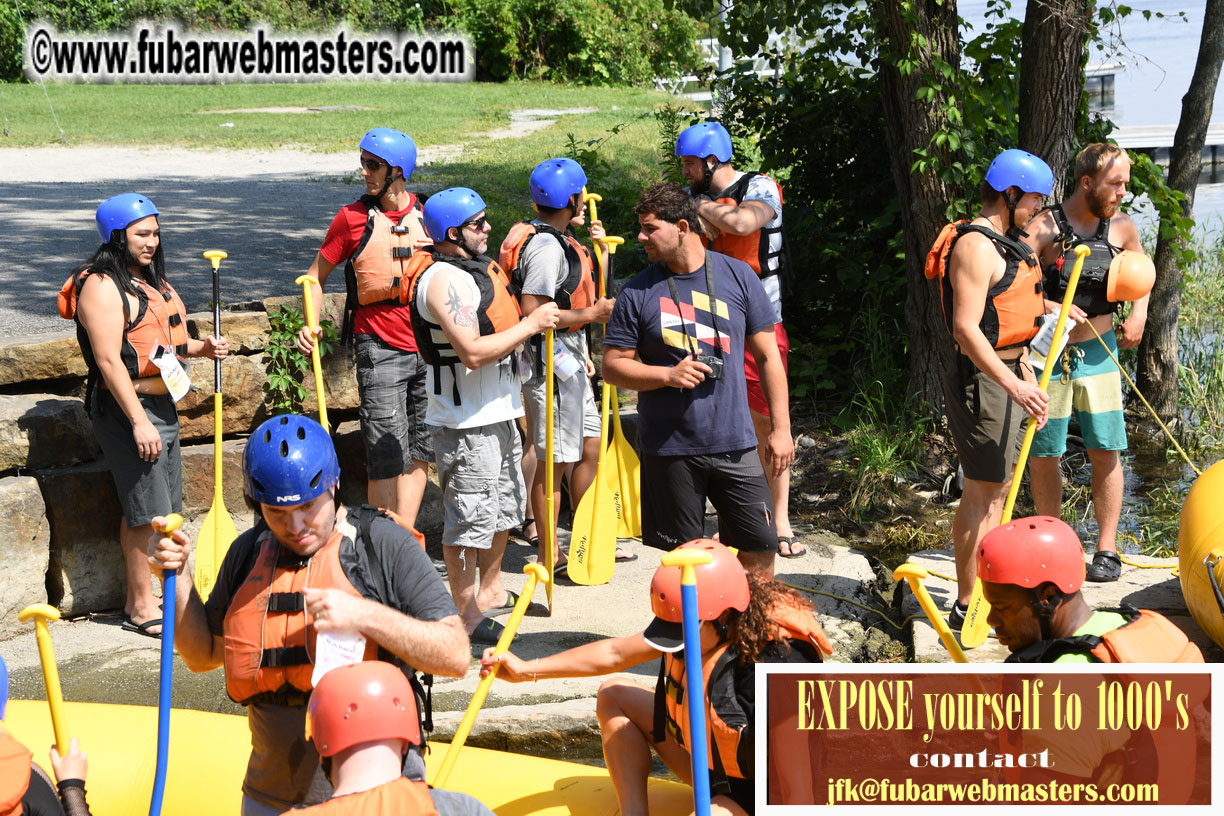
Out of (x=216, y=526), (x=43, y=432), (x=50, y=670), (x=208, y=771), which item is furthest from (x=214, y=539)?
(x=50, y=670)

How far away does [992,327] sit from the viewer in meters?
4.55

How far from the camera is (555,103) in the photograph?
65.1 ft

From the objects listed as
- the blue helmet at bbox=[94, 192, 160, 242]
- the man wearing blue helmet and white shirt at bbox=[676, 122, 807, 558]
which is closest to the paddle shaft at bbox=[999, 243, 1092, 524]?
the man wearing blue helmet and white shirt at bbox=[676, 122, 807, 558]

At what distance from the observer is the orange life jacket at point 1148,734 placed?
2705 millimetres

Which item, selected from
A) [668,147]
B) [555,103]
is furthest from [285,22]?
[668,147]

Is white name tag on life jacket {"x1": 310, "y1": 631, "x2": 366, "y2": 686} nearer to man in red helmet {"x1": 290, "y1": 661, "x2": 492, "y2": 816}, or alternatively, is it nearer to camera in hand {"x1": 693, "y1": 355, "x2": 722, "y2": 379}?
man in red helmet {"x1": 290, "y1": 661, "x2": 492, "y2": 816}

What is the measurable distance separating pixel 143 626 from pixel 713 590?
320cm

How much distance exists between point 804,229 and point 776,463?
3.47m

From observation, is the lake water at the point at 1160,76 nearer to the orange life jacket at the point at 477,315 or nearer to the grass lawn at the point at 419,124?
the grass lawn at the point at 419,124

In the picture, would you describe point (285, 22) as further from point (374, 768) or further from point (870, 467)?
point (374, 768)

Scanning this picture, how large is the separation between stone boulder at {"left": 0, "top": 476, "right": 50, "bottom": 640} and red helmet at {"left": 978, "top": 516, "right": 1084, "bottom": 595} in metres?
4.02

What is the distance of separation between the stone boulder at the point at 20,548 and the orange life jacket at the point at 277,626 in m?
2.86

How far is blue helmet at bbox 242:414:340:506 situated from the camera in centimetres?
275

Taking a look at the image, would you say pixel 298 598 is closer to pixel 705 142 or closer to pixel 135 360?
pixel 135 360
